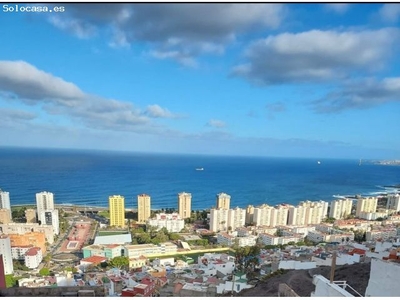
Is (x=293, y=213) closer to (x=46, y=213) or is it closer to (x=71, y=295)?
(x=46, y=213)

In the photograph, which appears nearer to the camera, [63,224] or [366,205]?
[63,224]

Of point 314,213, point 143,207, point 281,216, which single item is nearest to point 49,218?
point 143,207

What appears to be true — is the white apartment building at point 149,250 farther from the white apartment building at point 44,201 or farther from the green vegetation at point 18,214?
the green vegetation at point 18,214

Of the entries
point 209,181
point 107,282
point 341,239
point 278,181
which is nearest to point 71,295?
point 107,282

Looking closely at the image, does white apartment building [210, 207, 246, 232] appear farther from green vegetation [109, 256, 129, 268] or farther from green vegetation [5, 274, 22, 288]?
green vegetation [5, 274, 22, 288]

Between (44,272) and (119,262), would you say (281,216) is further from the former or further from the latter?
(44,272)

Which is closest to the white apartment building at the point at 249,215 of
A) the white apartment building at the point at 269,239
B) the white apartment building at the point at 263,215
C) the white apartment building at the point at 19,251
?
the white apartment building at the point at 263,215
